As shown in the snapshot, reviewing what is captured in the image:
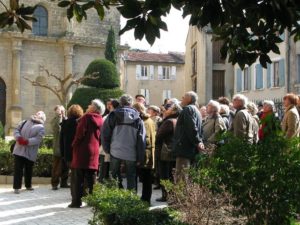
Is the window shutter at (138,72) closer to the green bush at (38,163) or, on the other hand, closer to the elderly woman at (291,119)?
the green bush at (38,163)

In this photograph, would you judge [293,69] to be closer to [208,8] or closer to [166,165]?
[166,165]

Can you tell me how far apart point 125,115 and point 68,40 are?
25238 mm

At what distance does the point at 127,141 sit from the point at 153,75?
1937 inches

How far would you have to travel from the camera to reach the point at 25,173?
37.5 feet

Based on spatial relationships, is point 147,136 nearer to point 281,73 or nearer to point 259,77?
point 281,73

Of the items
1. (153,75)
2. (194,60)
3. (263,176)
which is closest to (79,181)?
(263,176)

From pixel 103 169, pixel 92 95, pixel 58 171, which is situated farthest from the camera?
pixel 92 95

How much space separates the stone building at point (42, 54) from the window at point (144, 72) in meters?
22.2

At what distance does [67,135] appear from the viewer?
10.4m

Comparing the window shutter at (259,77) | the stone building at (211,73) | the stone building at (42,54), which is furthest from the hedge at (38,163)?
the stone building at (211,73)

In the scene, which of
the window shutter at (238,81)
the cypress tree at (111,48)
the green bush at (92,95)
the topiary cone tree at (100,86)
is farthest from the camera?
the window shutter at (238,81)

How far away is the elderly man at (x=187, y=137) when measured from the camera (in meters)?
8.24

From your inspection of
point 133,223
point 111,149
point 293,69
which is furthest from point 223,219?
point 293,69

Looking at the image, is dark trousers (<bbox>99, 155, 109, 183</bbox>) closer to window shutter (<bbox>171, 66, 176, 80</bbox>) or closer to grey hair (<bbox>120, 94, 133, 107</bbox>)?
grey hair (<bbox>120, 94, 133, 107</bbox>)
